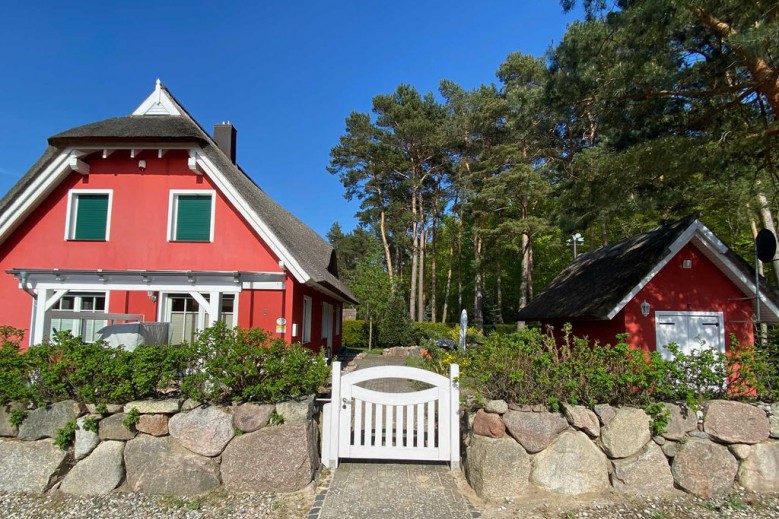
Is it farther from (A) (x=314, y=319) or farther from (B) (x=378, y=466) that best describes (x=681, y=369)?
(A) (x=314, y=319)

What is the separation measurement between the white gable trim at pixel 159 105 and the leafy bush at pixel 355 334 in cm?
1818

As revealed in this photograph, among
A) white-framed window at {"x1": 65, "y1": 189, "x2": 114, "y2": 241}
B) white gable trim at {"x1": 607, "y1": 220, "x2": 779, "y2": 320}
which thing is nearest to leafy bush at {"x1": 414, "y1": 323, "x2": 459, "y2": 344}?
white gable trim at {"x1": 607, "y1": 220, "x2": 779, "y2": 320}

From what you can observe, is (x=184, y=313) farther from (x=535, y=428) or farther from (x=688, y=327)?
(x=688, y=327)

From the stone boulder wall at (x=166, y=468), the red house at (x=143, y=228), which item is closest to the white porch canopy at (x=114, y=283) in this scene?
the red house at (x=143, y=228)

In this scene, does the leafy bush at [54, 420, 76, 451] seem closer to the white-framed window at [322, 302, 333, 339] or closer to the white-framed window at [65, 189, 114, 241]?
the white-framed window at [65, 189, 114, 241]

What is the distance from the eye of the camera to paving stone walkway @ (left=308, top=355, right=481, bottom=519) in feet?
14.4

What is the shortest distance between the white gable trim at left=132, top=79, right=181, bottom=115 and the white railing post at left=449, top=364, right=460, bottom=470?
10.7 meters

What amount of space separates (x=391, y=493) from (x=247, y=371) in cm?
206

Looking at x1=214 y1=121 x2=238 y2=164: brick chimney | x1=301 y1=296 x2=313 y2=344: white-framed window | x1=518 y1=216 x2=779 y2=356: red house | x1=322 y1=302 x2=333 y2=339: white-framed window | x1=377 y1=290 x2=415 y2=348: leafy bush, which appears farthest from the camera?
x1=377 y1=290 x2=415 y2=348: leafy bush

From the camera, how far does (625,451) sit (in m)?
4.85

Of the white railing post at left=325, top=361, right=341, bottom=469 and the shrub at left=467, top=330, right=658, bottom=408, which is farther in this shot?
the white railing post at left=325, top=361, right=341, bottom=469

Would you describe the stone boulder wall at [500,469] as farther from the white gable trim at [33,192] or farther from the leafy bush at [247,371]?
the white gable trim at [33,192]

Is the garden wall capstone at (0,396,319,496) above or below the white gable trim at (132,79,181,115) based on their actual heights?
below

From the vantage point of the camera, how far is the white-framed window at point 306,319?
1294 centimetres
